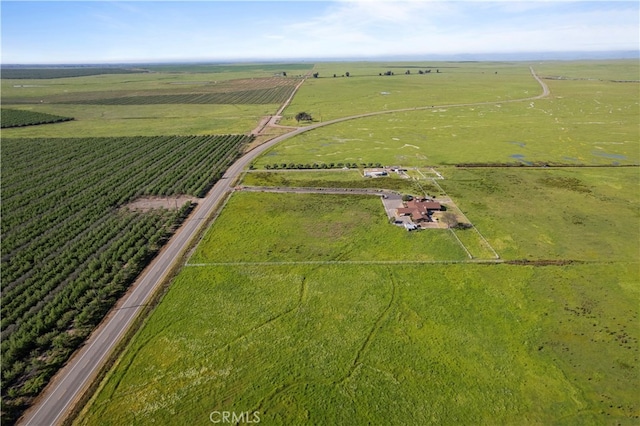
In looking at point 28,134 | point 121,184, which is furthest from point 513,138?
point 28,134

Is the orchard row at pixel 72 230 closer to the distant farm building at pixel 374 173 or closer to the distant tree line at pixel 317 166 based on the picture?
the distant tree line at pixel 317 166

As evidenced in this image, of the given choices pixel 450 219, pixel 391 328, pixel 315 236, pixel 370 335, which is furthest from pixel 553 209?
pixel 370 335

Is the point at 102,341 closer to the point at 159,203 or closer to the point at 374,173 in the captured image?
the point at 159,203

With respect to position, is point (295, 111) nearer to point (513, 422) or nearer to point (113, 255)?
point (113, 255)

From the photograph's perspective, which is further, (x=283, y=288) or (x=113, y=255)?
(x=113, y=255)

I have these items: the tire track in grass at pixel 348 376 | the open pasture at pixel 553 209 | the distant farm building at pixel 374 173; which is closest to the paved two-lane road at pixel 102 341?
the tire track in grass at pixel 348 376

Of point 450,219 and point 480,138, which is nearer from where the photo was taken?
point 450,219
